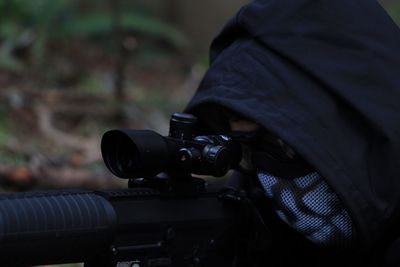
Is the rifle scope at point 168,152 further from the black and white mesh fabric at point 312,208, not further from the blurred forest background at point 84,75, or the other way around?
the blurred forest background at point 84,75

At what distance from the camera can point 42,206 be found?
3.02 meters

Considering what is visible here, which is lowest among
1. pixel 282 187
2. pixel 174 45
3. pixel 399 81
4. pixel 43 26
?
pixel 174 45

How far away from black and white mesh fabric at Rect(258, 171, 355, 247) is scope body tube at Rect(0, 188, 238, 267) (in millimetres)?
208

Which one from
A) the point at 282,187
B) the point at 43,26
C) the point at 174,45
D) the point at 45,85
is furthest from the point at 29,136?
the point at 174,45

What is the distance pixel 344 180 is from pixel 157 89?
25.2 feet

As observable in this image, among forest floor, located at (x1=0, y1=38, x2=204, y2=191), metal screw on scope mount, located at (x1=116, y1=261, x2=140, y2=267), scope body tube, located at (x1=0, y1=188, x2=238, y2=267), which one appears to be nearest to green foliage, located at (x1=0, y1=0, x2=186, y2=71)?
forest floor, located at (x1=0, y1=38, x2=204, y2=191)

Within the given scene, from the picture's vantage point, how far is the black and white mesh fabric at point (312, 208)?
354 cm

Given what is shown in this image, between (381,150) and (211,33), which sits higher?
(381,150)

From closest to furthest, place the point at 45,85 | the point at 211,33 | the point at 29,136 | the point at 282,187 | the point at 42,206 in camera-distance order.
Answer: the point at 42,206 → the point at 282,187 → the point at 29,136 → the point at 45,85 → the point at 211,33

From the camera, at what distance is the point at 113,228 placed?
3.13 metres

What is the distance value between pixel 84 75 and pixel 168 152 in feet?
22.4

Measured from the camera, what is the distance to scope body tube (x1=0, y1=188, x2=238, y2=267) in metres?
2.96

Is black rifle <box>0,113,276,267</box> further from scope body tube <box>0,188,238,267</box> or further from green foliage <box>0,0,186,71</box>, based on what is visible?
green foliage <box>0,0,186,71</box>

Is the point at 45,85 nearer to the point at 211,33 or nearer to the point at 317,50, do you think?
the point at 211,33
